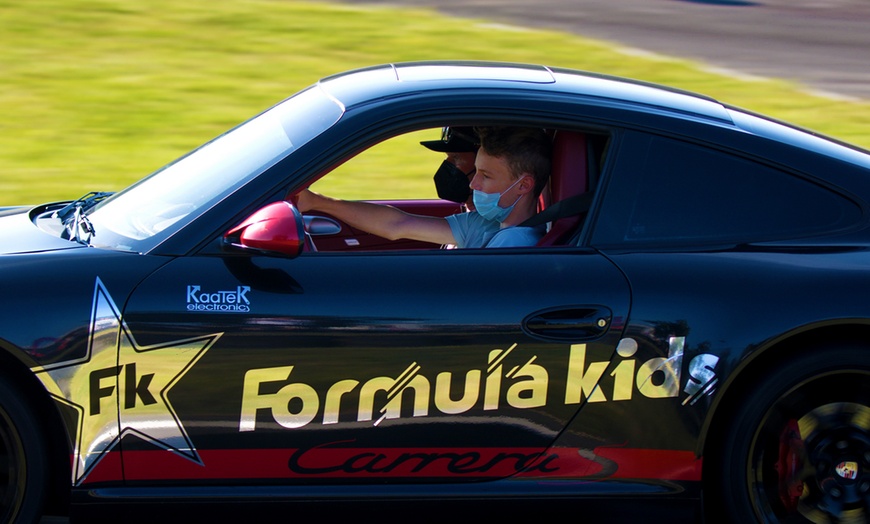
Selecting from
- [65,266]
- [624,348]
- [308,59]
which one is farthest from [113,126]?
[624,348]

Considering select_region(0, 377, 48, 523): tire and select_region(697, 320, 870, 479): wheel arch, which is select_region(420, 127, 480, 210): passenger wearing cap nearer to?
select_region(697, 320, 870, 479): wheel arch

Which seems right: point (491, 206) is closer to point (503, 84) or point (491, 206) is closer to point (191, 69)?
point (503, 84)

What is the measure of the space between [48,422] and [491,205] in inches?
61.9

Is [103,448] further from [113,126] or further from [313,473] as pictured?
[113,126]

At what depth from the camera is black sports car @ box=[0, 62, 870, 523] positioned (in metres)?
3.34

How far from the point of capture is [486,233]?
4.01m

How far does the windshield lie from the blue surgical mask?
1.99 feet

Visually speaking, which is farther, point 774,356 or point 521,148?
point 521,148

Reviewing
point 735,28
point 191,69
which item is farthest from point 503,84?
point 735,28

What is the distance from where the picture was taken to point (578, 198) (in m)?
3.71

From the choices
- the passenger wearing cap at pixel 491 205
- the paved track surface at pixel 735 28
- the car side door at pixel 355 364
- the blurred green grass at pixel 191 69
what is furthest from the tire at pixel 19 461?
the paved track surface at pixel 735 28

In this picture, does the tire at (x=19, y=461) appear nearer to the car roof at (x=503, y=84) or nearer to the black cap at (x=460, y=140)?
the car roof at (x=503, y=84)

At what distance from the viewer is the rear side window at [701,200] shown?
3576 mm

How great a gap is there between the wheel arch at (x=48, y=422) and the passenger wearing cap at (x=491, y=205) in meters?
1.07
